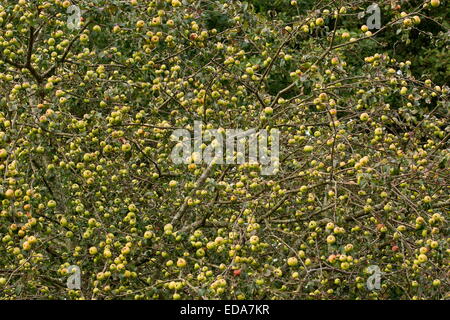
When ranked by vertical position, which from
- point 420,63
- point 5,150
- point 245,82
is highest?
point 245,82

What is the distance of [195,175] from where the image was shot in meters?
3.43

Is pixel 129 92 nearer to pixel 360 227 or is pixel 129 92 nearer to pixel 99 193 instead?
pixel 99 193

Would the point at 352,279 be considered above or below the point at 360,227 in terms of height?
below

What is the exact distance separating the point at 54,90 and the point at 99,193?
2.33 ft

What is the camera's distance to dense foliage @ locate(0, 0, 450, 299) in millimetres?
3035

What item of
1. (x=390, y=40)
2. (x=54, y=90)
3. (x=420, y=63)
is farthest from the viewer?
(x=390, y=40)

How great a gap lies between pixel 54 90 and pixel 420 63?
7122 millimetres

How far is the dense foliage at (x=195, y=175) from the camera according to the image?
119 inches

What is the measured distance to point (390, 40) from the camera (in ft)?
32.7
